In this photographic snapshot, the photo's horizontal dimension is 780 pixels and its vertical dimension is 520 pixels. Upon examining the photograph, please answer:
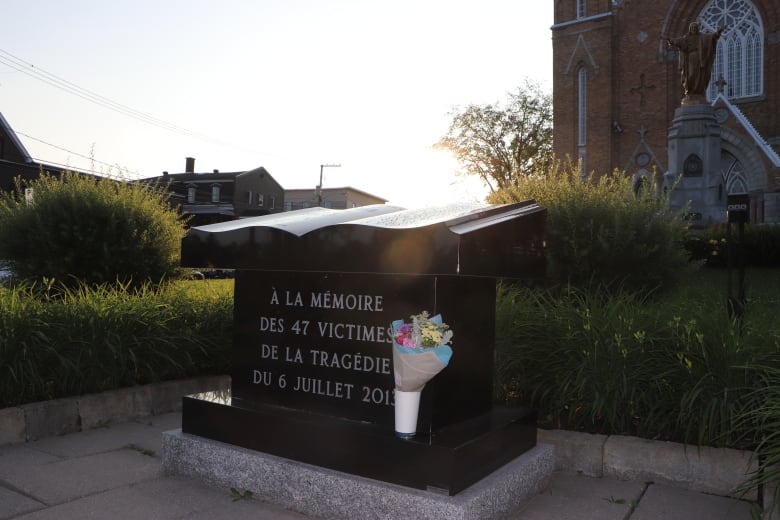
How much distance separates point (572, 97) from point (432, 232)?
30528mm

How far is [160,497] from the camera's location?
3.87 m

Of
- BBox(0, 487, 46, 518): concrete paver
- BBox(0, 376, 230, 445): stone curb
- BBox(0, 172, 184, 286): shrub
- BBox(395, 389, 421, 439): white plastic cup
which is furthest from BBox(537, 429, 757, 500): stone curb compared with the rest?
BBox(0, 172, 184, 286): shrub

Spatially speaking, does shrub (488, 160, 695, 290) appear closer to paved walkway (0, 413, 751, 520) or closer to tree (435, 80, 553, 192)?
paved walkway (0, 413, 751, 520)

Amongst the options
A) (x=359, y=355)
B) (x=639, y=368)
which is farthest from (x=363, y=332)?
(x=639, y=368)

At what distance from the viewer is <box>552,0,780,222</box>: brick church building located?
27.3 m

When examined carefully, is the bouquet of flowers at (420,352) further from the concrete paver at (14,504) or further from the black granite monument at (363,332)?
the concrete paver at (14,504)

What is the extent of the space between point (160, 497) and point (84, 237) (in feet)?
19.0

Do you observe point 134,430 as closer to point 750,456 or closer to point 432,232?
point 432,232

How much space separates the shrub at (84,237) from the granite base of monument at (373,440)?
16.5 ft

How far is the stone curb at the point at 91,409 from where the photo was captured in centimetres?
494

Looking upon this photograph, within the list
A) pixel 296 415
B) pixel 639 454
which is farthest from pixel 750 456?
pixel 296 415

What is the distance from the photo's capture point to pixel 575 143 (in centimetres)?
3162

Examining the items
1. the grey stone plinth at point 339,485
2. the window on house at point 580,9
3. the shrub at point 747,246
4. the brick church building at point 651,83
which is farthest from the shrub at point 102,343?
the window on house at point 580,9

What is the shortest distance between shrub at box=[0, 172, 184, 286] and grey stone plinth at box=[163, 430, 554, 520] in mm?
5091
